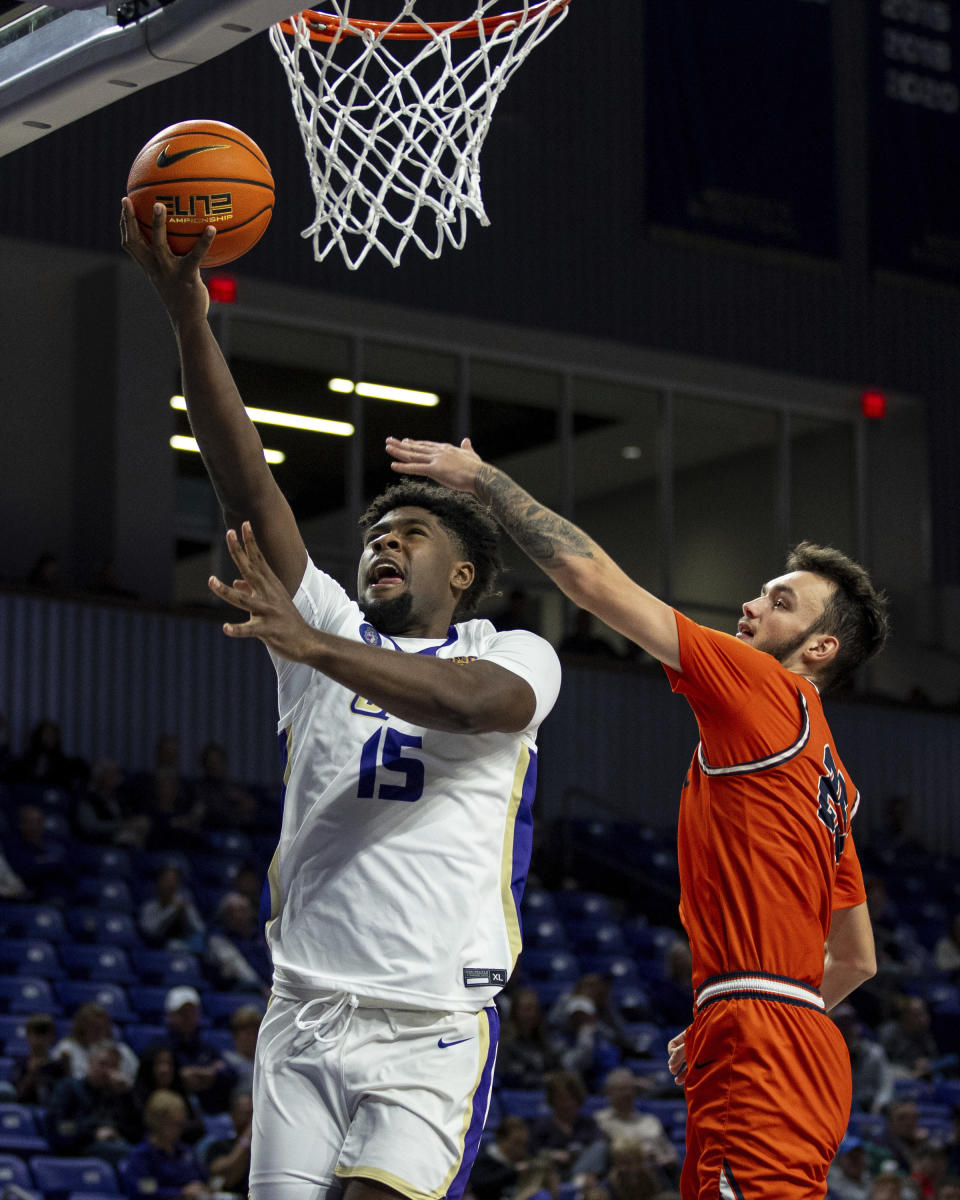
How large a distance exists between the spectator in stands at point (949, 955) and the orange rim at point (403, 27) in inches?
465

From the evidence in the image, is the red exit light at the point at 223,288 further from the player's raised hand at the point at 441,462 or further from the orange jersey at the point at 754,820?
the orange jersey at the point at 754,820

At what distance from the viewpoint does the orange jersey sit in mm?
4133

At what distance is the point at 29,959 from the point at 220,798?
3386 mm

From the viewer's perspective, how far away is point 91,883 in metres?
12.7

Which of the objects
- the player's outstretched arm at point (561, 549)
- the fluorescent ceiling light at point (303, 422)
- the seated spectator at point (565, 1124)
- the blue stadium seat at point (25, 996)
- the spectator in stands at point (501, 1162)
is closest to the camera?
the player's outstretched arm at point (561, 549)

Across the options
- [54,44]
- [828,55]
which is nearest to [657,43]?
[828,55]

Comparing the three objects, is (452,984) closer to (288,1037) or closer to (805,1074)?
(288,1037)

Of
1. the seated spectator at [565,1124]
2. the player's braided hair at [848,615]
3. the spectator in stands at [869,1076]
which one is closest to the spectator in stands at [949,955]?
the spectator in stands at [869,1076]

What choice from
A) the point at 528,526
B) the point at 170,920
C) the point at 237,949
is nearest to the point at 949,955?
the point at 237,949

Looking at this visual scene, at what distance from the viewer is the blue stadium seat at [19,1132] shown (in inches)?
362

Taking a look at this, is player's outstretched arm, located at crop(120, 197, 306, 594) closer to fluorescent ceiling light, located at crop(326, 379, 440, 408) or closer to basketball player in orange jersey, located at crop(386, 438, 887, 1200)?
basketball player in orange jersey, located at crop(386, 438, 887, 1200)

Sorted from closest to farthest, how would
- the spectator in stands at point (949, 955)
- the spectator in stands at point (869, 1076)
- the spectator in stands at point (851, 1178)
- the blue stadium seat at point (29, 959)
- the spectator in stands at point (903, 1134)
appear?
the spectator in stands at point (851, 1178) → the blue stadium seat at point (29, 959) → the spectator in stands at point (903, 1134) → the spectator in stands at point (869, 1076) → the spectator in stands at point (949, 955)

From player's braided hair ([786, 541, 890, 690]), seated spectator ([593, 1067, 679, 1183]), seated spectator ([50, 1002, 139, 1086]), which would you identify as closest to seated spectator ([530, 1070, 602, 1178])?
seated spectator ([593, 1067, 679, 1183])

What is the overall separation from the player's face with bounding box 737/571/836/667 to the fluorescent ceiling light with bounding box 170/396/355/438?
43.8ft
